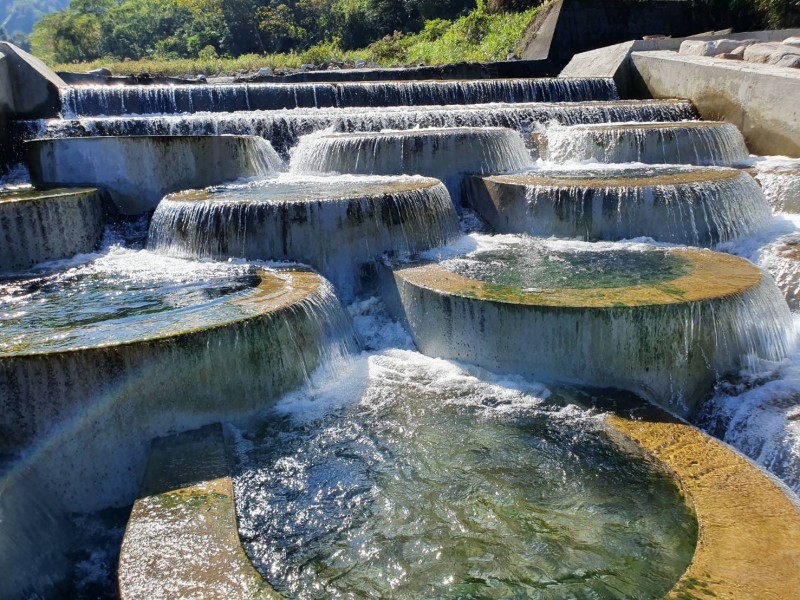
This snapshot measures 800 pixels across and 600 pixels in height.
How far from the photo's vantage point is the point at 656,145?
28.3ft

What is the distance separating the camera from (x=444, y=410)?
14.7 feet

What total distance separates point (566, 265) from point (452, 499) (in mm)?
2900

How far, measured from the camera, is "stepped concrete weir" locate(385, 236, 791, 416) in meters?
4.64

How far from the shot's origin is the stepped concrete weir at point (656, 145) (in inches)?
339

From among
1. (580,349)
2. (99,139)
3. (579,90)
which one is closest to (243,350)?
(580,349)

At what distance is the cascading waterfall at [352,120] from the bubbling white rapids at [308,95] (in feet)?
2.30

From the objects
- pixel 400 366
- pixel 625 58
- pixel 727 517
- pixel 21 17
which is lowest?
pixel 727 517

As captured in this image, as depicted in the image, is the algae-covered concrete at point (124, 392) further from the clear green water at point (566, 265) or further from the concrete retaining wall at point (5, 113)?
the concrete retaining wall at point (5, 113)

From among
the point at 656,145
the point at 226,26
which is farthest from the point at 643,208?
the point at 226,26

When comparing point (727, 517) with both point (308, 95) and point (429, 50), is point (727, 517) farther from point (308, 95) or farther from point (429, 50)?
point (429, 50)

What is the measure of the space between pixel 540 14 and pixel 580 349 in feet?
44.5

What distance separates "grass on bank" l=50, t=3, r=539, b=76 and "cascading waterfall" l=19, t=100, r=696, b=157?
7.73 meters

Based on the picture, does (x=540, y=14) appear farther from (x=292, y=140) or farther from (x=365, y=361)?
(x=365, y=361)

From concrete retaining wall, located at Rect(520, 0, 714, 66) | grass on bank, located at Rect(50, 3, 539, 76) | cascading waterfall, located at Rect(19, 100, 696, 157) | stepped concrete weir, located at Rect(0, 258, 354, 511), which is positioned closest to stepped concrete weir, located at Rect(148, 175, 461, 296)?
stepped concrete weir, located at Rect(0, 258, 354, 511)
